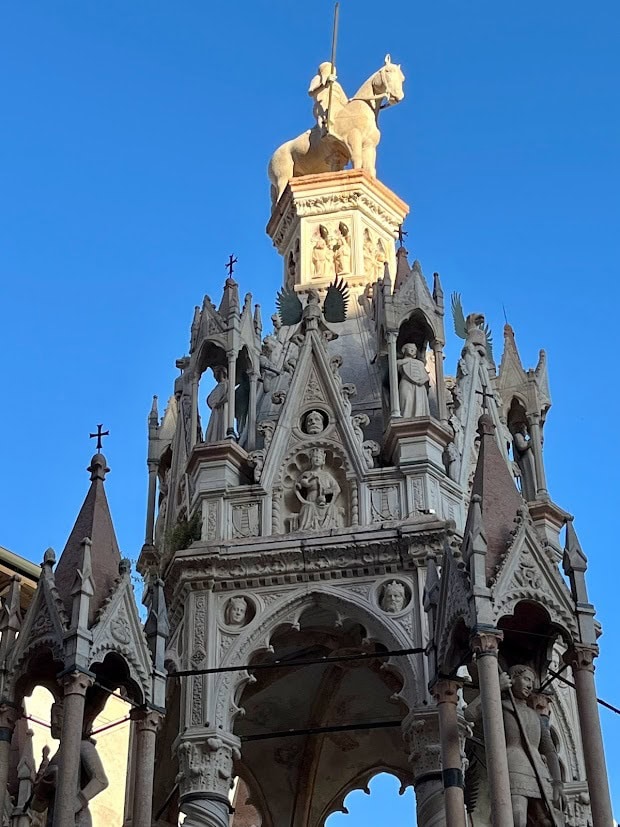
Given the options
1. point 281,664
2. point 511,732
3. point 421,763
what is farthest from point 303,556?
point 511,732

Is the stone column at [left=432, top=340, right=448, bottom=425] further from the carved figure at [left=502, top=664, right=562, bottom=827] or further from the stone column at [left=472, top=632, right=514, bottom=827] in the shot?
the stone column at [left=472, top=632, right=514, bottom=827]

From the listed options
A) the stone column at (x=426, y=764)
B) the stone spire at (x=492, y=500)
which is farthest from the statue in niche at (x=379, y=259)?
the stone column at (x=426, y=764)

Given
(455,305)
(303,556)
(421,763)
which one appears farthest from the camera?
(455,305)

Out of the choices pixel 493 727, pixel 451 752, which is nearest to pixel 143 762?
pixel 451 752

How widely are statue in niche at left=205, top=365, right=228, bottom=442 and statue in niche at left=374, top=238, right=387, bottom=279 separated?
14.3 feet

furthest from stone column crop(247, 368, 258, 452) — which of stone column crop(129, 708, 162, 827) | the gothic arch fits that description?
stone column crop(129, 708, 162, 827)

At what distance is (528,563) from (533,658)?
1126 millimetres

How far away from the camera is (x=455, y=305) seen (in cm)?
2698

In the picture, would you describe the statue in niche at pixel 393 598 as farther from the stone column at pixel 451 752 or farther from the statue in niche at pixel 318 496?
the stone column at pixel 451 752

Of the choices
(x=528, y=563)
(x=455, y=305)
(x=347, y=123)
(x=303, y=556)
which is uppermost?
(x=347, y=123)

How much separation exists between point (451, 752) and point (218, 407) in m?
7.20

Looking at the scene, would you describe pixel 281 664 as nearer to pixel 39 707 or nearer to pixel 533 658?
pixel 533 658

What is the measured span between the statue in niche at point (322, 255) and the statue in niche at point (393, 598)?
7307mm

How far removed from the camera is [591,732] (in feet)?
62.0
